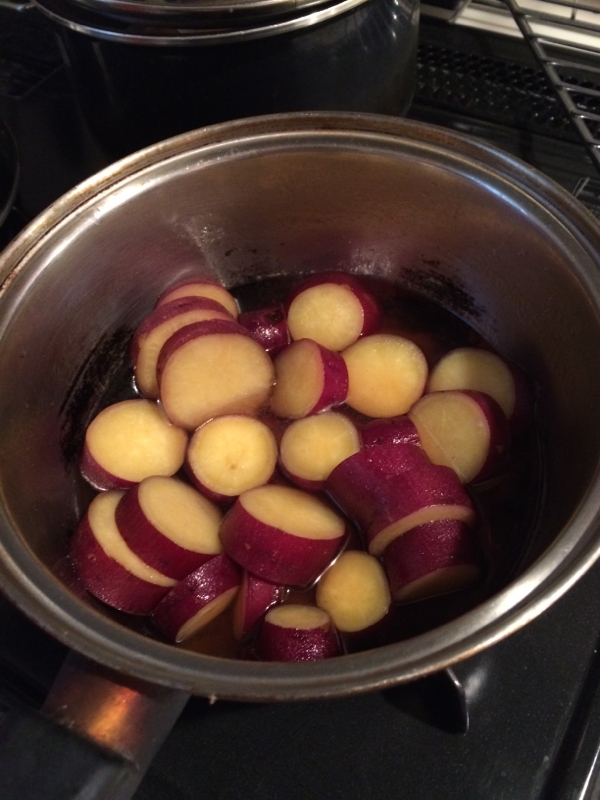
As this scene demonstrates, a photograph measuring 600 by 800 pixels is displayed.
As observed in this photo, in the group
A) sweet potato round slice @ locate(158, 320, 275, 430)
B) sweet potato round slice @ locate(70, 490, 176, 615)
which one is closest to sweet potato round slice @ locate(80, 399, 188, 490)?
sweet potato round slice @ locate(158, 320, 275, 430)

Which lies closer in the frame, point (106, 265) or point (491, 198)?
point (491, 198)

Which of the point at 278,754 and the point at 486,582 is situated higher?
the point at 486,582

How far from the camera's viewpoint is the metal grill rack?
1259 millimetres

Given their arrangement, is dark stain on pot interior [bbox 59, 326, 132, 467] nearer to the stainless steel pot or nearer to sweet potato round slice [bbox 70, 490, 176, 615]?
the stainless steel pot

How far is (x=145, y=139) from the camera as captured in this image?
3.84ft

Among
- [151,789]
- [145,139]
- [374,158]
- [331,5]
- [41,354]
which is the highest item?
[331,5]

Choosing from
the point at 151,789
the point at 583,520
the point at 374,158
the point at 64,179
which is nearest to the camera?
the point at 583,520

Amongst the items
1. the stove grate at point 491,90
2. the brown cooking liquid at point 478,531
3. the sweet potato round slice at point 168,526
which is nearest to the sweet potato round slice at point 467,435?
the brown cooking liquid at point 478,531

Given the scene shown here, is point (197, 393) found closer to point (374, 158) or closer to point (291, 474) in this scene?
point (291, 474)

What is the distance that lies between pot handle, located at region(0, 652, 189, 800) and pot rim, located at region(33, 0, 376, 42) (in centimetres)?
84

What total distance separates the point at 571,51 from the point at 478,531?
1116 millimetres

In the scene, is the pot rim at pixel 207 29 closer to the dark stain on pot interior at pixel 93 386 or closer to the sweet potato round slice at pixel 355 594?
the dark stain on pot interior at pixel 93 386

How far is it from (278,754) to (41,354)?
694 mm

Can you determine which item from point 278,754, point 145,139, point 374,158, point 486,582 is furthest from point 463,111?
point 278,754
